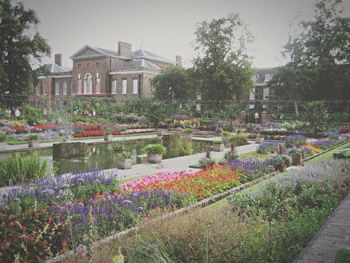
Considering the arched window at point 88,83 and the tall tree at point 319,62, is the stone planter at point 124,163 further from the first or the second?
the arched window at point 88,83

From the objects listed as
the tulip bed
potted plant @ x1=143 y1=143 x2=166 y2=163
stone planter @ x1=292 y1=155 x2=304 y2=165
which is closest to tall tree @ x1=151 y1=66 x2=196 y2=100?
potted plant @ x1=143 y1=143 x2=166 y2=163

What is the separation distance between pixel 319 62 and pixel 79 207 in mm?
44180

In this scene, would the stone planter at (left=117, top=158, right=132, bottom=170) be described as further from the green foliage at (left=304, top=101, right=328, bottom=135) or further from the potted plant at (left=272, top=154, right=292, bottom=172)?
the green foliage at (left=304, top=101, right=328, bottom=135)

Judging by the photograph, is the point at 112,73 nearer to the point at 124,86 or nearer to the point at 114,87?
the point at 114,87

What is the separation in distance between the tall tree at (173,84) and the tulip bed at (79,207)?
36.7m

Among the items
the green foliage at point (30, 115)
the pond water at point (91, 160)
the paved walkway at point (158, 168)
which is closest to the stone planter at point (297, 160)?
the paved walkway at point (158, 168)

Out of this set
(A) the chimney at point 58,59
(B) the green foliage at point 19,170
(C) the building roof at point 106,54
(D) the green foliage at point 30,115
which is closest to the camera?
(B) the green foliage at point 19,170

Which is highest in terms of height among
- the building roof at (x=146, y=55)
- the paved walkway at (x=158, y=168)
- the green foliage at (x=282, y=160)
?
the building roof at (x=146, y=55)

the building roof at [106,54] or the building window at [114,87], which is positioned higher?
the building roof at [106,54]

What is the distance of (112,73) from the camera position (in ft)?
174

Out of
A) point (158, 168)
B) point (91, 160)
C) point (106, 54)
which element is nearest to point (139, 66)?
point (106, 54)

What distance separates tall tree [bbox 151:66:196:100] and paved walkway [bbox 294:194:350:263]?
4082 cm

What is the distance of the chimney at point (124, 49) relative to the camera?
2140 inches

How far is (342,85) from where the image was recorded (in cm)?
4166
